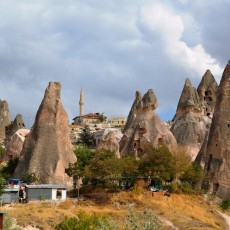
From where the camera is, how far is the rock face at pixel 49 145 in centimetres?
4016

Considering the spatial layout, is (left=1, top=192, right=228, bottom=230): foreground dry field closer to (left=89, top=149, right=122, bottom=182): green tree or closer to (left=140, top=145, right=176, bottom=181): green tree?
(left=89, top=149, right=122, bottom=182): green tree

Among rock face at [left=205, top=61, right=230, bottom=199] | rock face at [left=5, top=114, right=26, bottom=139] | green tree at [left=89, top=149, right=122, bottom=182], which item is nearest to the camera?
green tree at [left=89, top=149, right=122, bottom=182]

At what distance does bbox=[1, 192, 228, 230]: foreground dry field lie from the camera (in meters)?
30.2

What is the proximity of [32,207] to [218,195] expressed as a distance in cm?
1386

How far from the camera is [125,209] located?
3397cm

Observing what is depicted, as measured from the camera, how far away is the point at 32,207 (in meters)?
32.1

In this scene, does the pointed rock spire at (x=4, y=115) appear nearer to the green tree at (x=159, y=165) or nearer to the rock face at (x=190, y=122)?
the rock face at (x=190, y=122)

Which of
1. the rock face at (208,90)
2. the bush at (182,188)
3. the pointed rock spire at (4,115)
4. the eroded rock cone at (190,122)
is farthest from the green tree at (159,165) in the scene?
the pointed rock spire at (4,115)

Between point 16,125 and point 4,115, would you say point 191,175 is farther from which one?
point 4,115

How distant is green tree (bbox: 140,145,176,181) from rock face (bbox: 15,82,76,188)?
6.31 metres

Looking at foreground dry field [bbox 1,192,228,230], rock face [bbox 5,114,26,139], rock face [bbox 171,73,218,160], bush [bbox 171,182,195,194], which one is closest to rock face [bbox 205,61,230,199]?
foreground dry field [bbox 1,192,228,230]

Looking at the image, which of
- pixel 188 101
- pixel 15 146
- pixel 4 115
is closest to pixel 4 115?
pixel 4 115

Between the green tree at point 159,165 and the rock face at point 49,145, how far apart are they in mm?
6309

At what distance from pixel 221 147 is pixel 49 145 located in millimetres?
11996
